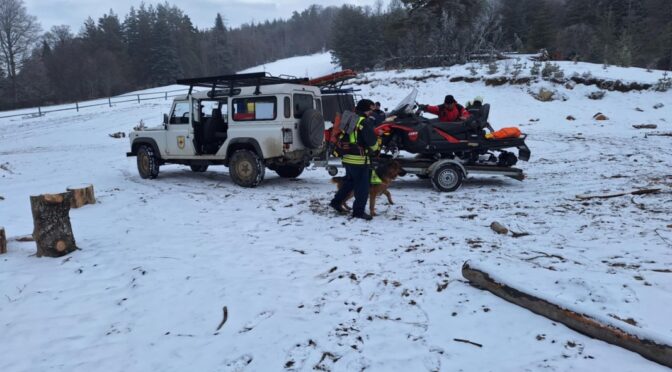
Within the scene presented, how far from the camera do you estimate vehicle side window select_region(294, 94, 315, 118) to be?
28.3 ft

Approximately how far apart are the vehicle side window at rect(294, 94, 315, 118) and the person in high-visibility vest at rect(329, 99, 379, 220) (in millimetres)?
2743

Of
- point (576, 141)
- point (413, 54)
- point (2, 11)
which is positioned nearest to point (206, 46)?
Result: point (2, 11)

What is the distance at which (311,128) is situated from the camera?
8578 millimetres

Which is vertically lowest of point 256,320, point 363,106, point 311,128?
point 256,320

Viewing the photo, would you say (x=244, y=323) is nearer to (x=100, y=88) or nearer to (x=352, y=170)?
(x=352, y=170)

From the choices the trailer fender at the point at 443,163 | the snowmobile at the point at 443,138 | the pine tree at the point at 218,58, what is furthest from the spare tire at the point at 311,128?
the pine tree at the point at 218,58

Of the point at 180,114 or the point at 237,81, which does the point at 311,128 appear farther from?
the point at 180,114

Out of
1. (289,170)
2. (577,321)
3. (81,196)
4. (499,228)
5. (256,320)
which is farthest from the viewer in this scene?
(289,170)

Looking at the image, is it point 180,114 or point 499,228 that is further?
point 180,114

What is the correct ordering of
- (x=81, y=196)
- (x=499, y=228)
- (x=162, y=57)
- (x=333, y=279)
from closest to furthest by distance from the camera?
(x=333, y=279) < (x=499, y=228) < (x=81, y=196) < (x=162, y=57)

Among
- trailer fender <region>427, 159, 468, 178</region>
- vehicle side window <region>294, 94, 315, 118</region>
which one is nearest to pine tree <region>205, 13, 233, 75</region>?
vehicle side window <region>294, 94, 315, 118</region>

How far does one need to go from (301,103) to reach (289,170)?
205 cm

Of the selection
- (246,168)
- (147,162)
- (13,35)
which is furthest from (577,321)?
(13,35)

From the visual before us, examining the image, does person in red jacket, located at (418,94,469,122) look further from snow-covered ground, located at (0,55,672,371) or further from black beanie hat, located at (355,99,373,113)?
black beanie hat, located at (355,99,373,113)
